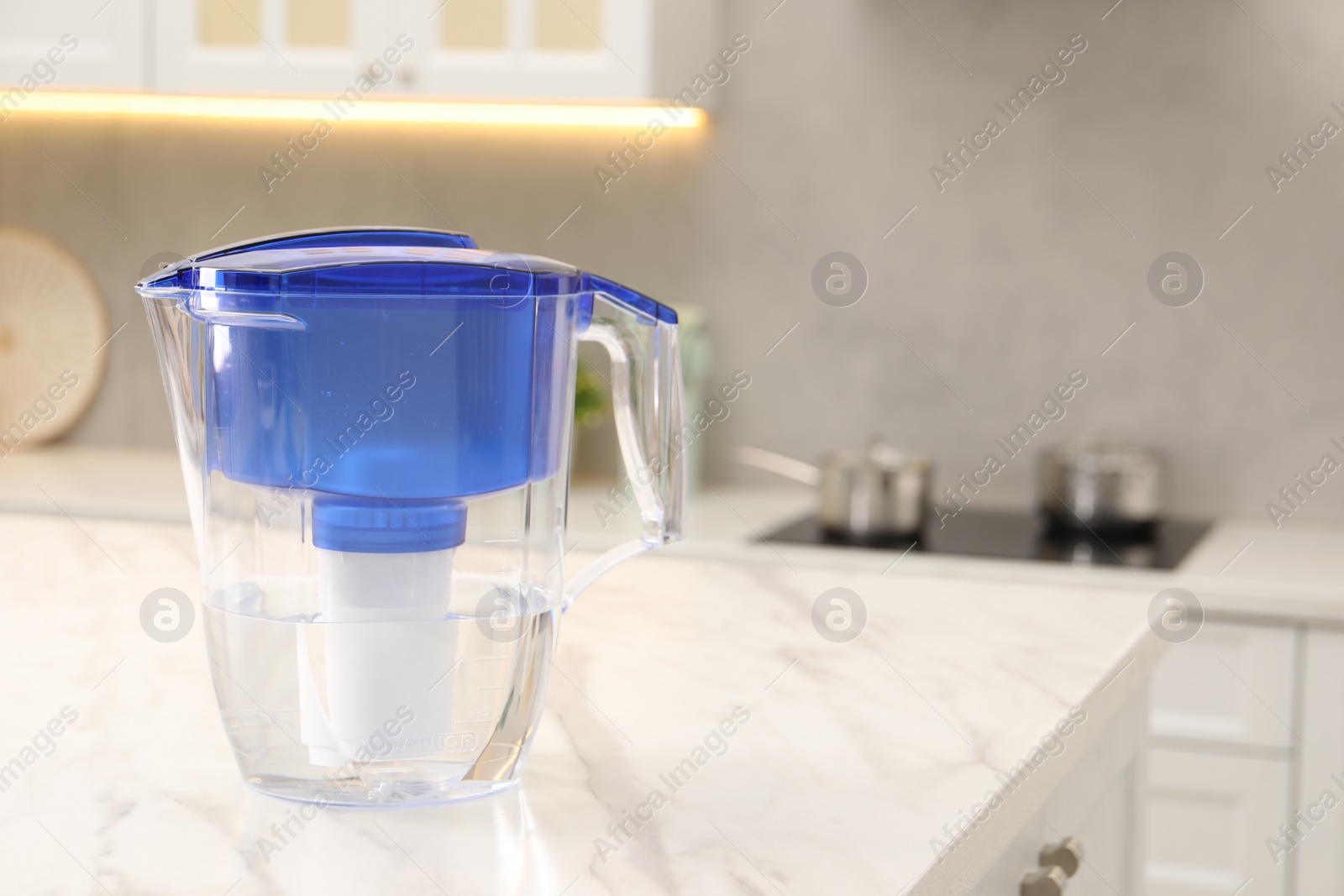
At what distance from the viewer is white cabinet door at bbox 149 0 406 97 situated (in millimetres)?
2006

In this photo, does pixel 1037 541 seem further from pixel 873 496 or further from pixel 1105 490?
pixel 873 496

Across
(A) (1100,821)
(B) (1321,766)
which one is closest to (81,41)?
(A) (1100,821)

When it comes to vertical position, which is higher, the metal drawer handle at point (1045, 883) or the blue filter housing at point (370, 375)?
the blue filter housing at point (370, 375)

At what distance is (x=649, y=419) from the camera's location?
0.63m

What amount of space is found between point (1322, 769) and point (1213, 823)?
0.48ft

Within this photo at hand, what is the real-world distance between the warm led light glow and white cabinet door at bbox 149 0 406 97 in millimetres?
47

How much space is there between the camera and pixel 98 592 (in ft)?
2.97

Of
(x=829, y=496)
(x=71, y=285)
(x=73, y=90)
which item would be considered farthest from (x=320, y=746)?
(x=71, y=285)

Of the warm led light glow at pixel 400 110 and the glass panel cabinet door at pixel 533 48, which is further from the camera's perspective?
the warm led light glow at pixel 400 110

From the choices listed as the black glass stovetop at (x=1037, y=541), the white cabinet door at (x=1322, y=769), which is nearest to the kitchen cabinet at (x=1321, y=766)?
the white cabinet door at (x=1322, y=769)

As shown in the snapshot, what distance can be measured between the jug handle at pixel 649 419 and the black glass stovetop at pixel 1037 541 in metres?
1.18

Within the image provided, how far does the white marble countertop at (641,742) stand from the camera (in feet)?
1.58

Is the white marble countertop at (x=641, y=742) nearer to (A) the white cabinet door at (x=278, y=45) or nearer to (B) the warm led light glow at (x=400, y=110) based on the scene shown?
(A) the white cabinet door at (x=278, y=45)

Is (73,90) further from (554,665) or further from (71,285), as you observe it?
(554,665)
